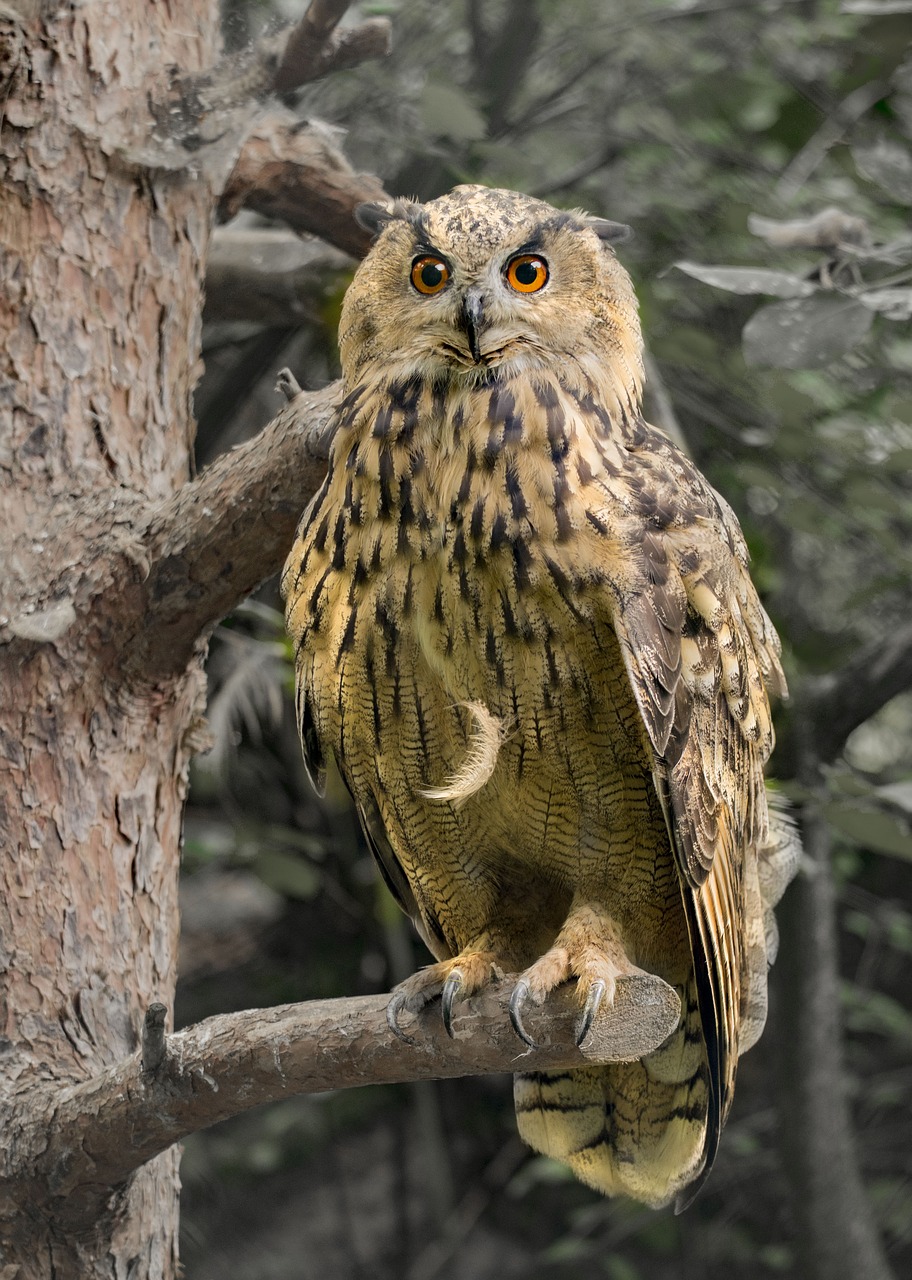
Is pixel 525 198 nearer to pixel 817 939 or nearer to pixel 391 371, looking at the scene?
pixel 391 371

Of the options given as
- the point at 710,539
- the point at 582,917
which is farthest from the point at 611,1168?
the point at 710,539

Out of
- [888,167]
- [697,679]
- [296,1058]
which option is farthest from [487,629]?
[888,167]

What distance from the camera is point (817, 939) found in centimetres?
279

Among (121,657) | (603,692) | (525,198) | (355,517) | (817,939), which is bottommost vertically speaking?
(817,939)

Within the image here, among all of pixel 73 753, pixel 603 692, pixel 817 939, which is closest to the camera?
pixel 603 692

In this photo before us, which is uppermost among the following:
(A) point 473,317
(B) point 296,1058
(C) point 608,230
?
(C) point 608,230

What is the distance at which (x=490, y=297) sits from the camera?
4.89ft

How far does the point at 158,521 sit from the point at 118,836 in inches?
16.5

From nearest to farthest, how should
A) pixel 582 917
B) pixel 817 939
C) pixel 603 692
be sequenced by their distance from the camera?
pixel 603 692 < pixel 582 917 < pixel 817 939

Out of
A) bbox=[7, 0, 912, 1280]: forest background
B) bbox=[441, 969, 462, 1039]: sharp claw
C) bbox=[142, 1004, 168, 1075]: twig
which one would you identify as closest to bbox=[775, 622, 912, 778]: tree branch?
bbox=[7, 0, 912, 1280]: forest background

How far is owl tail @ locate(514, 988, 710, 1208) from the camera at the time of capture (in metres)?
1.71

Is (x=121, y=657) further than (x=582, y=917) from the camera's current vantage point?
Yes

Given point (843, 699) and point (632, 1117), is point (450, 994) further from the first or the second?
point (843, 699)

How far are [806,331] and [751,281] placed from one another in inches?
4.1
